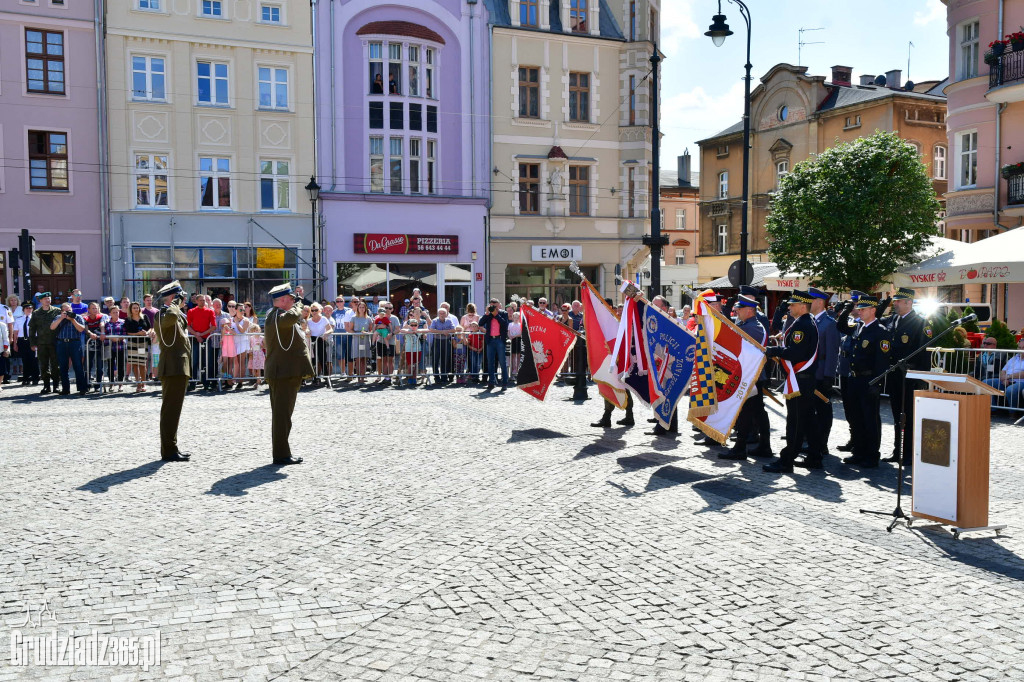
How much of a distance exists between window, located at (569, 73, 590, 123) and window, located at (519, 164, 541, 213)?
2.81 m

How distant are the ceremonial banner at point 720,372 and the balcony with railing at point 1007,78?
20.6 meters

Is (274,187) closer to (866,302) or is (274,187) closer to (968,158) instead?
(968,158)

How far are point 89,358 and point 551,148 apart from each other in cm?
2301

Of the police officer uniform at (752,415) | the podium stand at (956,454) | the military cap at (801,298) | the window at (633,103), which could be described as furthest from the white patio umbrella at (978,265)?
the window at (633,103)

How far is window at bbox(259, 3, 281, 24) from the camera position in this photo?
33.0 meters

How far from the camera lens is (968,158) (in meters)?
28.8

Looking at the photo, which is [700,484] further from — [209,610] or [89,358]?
[89,358]

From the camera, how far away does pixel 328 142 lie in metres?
33.8

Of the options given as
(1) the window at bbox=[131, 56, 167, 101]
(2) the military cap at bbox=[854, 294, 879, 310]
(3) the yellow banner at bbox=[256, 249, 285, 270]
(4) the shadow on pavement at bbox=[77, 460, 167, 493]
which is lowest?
(4) the shadow on pavement at bbox=[77, 460, 167, 493]

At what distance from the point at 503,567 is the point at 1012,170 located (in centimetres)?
2593

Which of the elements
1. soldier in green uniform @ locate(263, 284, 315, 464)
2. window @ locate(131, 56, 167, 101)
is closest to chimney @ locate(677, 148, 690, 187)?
window @ locate(131, 56, 167, 101)

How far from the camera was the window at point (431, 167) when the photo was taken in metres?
35.5

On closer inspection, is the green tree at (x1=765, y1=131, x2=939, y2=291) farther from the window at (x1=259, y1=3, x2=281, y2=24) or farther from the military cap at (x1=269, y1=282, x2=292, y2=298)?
the window at (x1=259, y1=3, x2=281, y2=24)

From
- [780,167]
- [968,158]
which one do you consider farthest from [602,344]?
[780,167]
